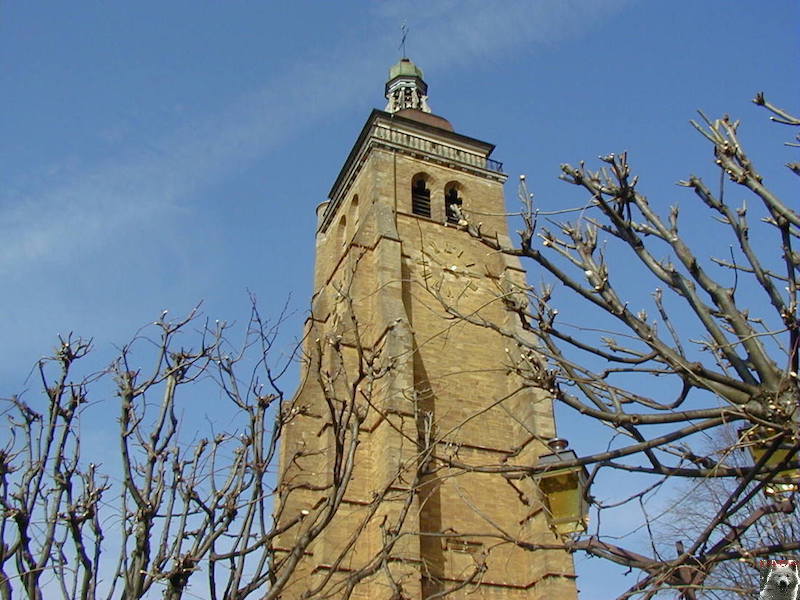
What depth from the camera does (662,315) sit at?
4941 millimetres

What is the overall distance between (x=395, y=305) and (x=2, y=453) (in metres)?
11.8

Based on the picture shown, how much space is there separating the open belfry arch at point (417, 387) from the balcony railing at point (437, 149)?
58 millimetres

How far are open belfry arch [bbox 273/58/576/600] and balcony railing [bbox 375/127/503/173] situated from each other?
0.19 ft

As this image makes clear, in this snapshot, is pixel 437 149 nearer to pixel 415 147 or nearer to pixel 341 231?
pixel 415 147

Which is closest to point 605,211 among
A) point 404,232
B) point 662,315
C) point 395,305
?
point 662,315

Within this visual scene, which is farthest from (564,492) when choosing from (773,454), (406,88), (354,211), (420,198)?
(406,88)

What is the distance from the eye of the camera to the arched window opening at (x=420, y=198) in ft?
68.9

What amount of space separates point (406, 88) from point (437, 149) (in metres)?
7.56

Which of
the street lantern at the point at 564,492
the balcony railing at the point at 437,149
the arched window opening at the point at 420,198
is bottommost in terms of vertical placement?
the street lantern at the point at 564,492

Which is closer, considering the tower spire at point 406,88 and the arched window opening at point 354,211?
the arched window opening at point 354,211

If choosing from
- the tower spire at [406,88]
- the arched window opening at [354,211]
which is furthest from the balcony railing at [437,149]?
the tower spire at [406,88]

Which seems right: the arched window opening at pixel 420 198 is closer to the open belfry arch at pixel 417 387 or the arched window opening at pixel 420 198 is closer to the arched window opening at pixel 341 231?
the open belfry arch at pixel 417 387

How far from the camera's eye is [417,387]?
1589 centimetres

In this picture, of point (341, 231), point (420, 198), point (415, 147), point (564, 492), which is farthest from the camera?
point (341, 231)
